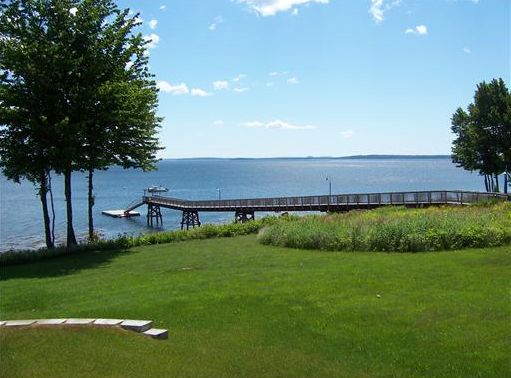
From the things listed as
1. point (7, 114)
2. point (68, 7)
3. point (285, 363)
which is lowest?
point (285, 363)

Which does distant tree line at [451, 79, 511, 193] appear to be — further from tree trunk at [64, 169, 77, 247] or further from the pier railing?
tree trunk at [64, 169, 77, 247]

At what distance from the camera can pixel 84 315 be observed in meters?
11.1

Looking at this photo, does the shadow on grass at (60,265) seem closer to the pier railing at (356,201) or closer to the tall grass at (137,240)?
the tall grass at (137,240)

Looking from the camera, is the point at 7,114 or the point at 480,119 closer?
the point at 7,114

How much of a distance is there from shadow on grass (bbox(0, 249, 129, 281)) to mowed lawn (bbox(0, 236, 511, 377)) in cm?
124

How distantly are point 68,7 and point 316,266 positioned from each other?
58.4 ft

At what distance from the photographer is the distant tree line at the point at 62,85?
78.4 ft

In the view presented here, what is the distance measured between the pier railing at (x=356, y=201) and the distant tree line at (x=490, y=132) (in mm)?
13267

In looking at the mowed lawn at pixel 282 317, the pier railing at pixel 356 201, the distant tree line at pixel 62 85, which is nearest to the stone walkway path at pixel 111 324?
the mowed lawn at pixel 282 317

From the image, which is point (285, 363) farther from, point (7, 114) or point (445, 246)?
point (7, 114)

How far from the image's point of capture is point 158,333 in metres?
9.19

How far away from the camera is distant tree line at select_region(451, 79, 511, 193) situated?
2092 inches

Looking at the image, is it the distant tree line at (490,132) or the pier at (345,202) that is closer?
the pier at (345,202)

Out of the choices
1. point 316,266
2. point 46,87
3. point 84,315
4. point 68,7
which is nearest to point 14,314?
point 84,315
